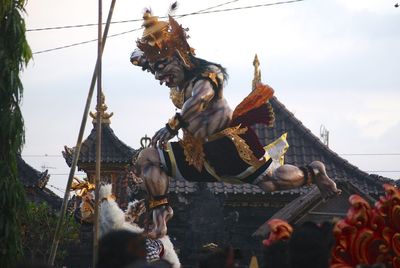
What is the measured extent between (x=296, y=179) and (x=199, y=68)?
161 cm

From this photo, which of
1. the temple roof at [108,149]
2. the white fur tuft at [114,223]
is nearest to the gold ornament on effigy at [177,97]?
the white fur tuft at [114,223]

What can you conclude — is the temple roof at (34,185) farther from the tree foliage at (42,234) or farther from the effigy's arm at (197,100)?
the effigy's arm at (197,100)

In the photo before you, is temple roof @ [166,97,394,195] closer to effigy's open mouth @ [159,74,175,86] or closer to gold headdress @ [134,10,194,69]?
effigy's open mouth @ [159,74,175,86]

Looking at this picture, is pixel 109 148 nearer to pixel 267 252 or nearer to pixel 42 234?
pixel 42 234

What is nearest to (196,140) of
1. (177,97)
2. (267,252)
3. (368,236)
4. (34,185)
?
(177,97)

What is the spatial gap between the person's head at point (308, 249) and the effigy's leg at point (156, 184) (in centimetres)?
398

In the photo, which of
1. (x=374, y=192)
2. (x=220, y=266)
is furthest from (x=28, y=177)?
(x=220, y=266)

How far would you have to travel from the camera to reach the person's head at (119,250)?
4207mm

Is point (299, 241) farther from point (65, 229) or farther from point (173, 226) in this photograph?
point (65, 229)

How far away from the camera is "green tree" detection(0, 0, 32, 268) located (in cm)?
862

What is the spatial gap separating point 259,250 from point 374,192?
2.49 metres

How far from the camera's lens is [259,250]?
14.3 m

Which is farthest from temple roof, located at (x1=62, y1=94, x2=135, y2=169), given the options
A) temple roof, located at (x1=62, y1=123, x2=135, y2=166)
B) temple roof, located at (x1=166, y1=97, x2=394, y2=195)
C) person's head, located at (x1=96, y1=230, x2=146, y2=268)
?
person's head, located at (x1=96, y1=230, x2=146, y2=268)

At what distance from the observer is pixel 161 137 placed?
29.9 feet
